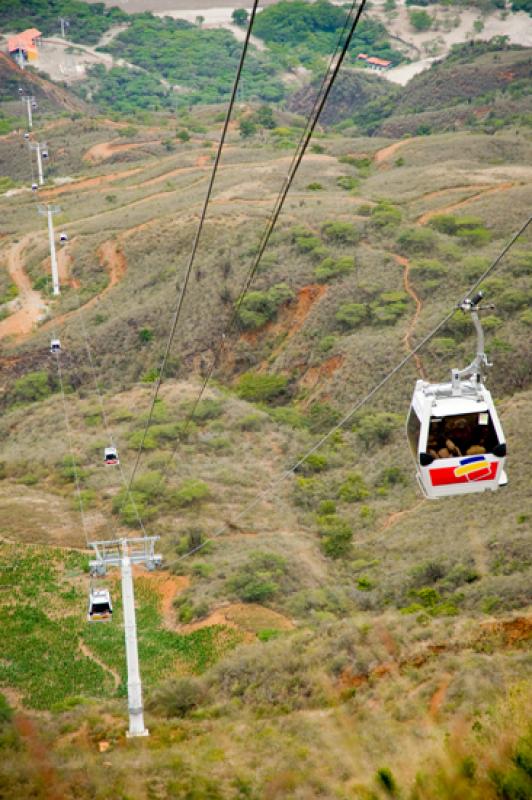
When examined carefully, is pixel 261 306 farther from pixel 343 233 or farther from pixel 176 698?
pixel 176 698

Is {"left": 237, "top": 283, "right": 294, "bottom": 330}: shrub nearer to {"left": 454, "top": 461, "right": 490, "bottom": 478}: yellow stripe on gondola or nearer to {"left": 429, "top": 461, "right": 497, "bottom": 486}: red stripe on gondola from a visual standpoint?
{"left": 429, "top": 461, "right": 497, "bottom": 486}: red stripe on gondola

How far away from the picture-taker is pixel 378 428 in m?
46.7

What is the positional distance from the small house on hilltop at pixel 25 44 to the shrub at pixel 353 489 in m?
149

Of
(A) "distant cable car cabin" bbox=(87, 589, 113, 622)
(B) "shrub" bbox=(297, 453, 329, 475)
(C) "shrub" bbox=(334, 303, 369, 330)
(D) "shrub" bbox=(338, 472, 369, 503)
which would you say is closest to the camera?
(A) "distant cable car cabin" bbox=(87, 589, 113, 622)

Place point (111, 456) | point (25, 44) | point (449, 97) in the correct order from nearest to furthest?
point (111, 456)
point (449, 97)
point (25, 44)

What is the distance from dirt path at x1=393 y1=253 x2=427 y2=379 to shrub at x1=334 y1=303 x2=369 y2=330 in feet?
9.38

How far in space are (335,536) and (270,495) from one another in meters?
5.86

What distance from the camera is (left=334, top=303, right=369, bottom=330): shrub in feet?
186

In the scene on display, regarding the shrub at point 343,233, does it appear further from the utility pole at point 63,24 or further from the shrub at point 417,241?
the utility pole at point 63,24

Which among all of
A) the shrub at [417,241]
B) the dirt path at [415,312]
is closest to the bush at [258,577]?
the dirt path at [415,312]

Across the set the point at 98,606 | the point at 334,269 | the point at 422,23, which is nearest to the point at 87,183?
the point at 334,269

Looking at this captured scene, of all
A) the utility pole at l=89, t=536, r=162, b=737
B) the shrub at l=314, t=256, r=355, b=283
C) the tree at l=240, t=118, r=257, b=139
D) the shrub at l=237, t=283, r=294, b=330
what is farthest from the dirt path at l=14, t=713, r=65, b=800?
the tree at l=240, t=118, r=257, b=139

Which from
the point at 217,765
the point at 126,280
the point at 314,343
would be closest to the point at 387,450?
the point at 314,343

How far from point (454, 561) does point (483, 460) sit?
1548 centimetres
